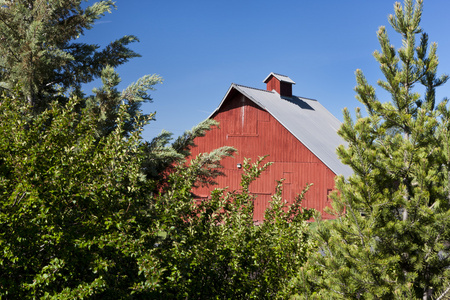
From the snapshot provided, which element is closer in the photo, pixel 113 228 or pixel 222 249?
pixel 113 228

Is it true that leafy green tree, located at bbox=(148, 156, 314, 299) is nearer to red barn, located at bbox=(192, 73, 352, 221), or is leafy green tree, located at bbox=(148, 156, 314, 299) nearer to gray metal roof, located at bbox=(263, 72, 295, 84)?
red barn, located at bbox=(192, 73, 352, 221)

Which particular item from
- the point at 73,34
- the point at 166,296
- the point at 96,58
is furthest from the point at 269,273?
the point at 73,34

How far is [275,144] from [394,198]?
62.9 feet

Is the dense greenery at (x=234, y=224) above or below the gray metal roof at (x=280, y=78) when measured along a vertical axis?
below

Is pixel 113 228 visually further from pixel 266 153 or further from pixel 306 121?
pixel 306 121

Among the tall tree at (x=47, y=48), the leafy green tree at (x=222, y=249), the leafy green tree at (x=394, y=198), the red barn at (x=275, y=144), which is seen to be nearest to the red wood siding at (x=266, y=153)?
the red barn at (x=275, y=144)

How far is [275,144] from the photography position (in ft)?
78.4

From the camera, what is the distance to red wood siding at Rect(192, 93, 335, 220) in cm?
2267

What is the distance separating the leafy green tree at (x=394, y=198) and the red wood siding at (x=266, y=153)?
1718 cm

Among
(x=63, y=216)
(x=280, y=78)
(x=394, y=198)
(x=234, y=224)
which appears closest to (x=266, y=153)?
(x=280, y=78)

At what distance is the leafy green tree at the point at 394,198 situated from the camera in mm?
4707

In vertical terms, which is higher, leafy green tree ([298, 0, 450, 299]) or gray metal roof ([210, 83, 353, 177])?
gray metal roof ([210, 83, 353, 177])

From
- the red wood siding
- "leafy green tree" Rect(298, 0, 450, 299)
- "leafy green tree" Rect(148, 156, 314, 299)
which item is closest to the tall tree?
"leafy green tree" Rect(148, 156, 314, 299)

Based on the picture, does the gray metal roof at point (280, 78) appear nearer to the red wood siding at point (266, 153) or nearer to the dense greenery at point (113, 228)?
the red wood siding at point (266, 153)
